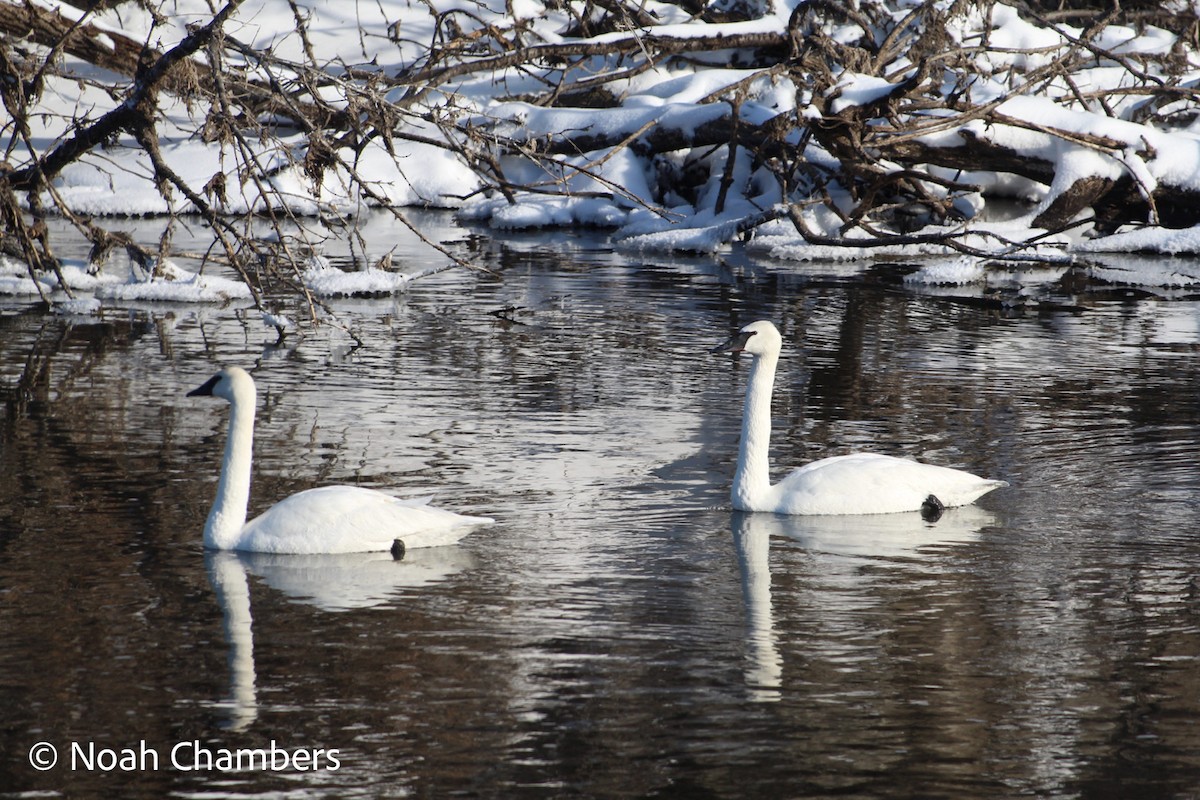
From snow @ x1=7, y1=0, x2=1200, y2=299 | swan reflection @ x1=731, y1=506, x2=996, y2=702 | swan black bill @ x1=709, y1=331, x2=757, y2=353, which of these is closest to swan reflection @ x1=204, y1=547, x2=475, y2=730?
swan reflection @ x1=731, y1=506, x2=996, y2=702

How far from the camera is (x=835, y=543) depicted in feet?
25.6

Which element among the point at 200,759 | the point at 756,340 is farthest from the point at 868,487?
the point at 200,759

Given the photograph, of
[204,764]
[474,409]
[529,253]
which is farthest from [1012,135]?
[204,764]

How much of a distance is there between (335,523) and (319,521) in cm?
7

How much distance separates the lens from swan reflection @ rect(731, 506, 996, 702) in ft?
21.9

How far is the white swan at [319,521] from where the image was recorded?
7.32 metres

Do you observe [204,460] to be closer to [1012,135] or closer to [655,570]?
[655,570]

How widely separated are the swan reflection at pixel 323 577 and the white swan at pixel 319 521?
0.20 ft

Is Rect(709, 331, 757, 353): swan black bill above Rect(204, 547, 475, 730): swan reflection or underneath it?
above

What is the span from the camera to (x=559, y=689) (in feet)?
18.3

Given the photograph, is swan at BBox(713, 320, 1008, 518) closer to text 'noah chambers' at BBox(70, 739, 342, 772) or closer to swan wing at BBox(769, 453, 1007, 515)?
swan wing at BBox(769, 453, 1007, 515)

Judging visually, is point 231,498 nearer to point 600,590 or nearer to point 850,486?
point 600,590

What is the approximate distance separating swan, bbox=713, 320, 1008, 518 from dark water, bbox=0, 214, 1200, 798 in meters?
0.12

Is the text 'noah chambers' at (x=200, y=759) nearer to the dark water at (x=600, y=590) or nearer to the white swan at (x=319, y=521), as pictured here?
the dark water at (x=600, y=590)
